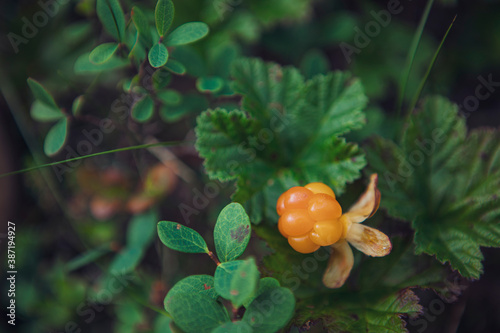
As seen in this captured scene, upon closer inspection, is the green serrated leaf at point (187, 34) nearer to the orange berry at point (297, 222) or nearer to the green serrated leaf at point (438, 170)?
the orange berry at point (297, 222)

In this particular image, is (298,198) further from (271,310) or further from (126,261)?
(126,261)

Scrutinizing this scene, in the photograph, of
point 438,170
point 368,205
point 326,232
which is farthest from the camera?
point 438,170

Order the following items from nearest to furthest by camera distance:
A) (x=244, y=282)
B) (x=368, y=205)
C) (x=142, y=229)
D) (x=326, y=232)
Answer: (x=244, y=282) → (x=326, y=232) → (x=368, y=205) → (x=142, y=229)

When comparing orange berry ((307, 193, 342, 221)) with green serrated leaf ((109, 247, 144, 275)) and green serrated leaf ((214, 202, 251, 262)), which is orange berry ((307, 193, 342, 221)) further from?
green serrated leaf ((109, 247, 144, 275))

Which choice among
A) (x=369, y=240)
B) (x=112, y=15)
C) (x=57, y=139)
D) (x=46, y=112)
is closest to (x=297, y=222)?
(x=369, y=240)

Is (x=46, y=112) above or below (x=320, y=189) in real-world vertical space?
below

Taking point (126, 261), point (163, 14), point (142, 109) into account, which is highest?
point (163, 14)

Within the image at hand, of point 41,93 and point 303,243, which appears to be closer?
point 303,243

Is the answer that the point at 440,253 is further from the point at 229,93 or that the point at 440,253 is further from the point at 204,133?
the point at 229,93

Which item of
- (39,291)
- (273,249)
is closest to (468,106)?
(273,249)
